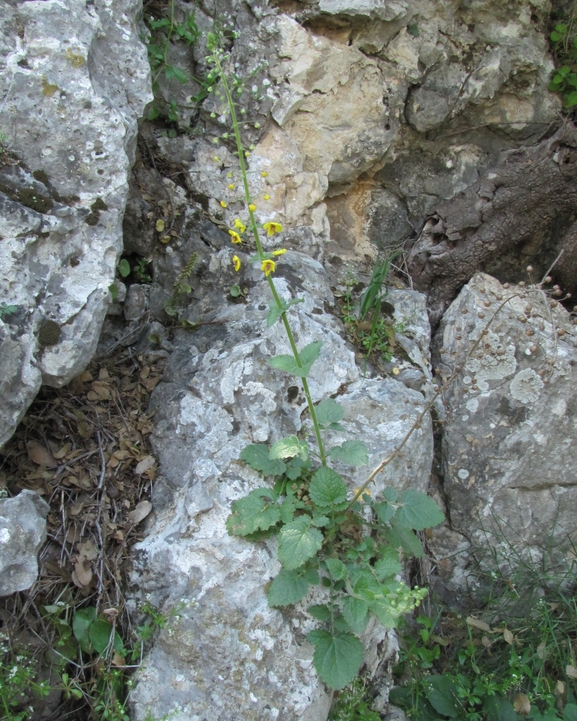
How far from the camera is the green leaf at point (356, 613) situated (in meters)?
2.14

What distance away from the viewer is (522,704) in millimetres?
2592

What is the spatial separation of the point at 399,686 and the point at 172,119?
309 cm

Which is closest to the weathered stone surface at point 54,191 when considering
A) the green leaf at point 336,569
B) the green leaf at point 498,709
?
the green leaf at point 336,569

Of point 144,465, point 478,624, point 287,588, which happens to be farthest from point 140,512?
point 478,624

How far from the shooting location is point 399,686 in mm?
2725

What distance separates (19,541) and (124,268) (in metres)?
1.45

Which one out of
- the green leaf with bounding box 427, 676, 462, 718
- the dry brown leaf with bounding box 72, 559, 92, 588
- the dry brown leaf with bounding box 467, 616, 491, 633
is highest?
the dry brown leaf with bounding box 467, 616, 491, 633

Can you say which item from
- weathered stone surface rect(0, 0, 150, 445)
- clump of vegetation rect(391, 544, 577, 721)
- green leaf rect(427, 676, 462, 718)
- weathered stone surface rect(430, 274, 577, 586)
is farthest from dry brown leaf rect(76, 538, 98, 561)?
weathered stone surface rect(430, 274, 577, 586)

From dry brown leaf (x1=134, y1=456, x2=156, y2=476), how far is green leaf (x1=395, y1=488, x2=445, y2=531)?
3.55 ft

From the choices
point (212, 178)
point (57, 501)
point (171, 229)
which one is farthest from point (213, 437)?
point (212, 178)

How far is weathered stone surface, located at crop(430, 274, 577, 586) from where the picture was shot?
3.07m

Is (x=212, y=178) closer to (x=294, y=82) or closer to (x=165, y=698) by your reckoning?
(x=294, y=82)

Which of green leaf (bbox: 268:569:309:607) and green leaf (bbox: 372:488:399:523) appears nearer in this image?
green leaf (bbox: 268:569:309:607)

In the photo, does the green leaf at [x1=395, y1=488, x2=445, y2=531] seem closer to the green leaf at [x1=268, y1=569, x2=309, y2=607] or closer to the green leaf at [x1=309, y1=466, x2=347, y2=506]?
the green leaf at [x1=309, y1=466, x2=347, y2=506]
